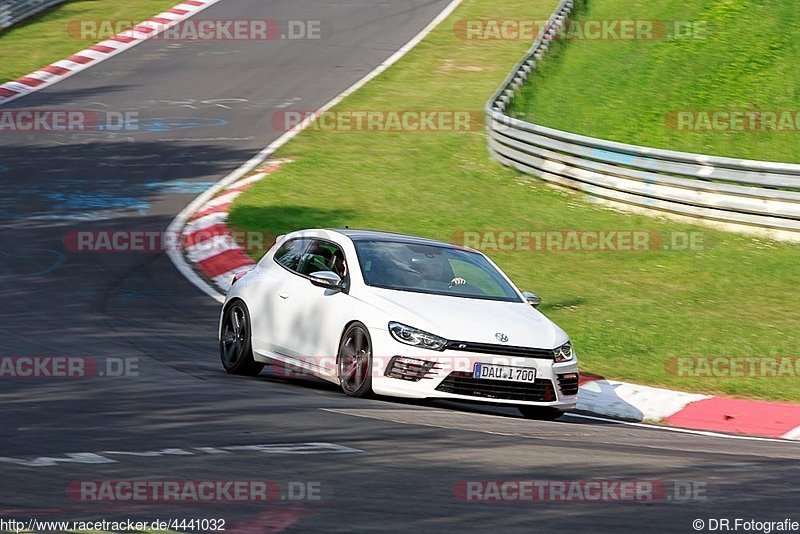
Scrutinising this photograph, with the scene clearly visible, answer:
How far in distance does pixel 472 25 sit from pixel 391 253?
93.3 feet

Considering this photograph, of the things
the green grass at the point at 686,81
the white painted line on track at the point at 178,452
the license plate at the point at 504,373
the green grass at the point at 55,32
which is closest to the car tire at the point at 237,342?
the license plate at the point at 504,373

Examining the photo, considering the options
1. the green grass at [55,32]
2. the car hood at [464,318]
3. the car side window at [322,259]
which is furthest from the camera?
the green grass at [55,32]

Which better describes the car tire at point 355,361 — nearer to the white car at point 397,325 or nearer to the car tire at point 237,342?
the white car at point 397,325

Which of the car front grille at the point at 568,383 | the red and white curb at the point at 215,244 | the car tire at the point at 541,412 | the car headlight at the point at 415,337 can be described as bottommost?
the red and white curb at the point at 215,244

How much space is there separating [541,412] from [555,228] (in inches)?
375

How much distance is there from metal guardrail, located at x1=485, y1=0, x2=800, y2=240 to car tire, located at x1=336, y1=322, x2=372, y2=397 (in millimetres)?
9543

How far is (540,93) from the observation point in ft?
97.2

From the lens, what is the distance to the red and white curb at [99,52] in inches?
1208

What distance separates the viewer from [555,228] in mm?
19828

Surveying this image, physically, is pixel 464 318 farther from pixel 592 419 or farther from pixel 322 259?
pixel 322 259

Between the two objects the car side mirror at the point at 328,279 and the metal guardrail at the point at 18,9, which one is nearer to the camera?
the car side mirror at the point at 328,279

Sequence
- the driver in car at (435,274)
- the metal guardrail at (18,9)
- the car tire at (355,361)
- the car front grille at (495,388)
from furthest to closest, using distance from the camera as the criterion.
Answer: the metal guardrail at (18,9), the driver in car at (435,274), the car tire at (355,361), the car front grille at (495,388)

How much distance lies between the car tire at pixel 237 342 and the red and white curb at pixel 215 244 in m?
4.05

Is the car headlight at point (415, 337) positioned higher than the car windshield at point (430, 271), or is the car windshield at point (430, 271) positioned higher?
the car windshield at point (430, 271)
